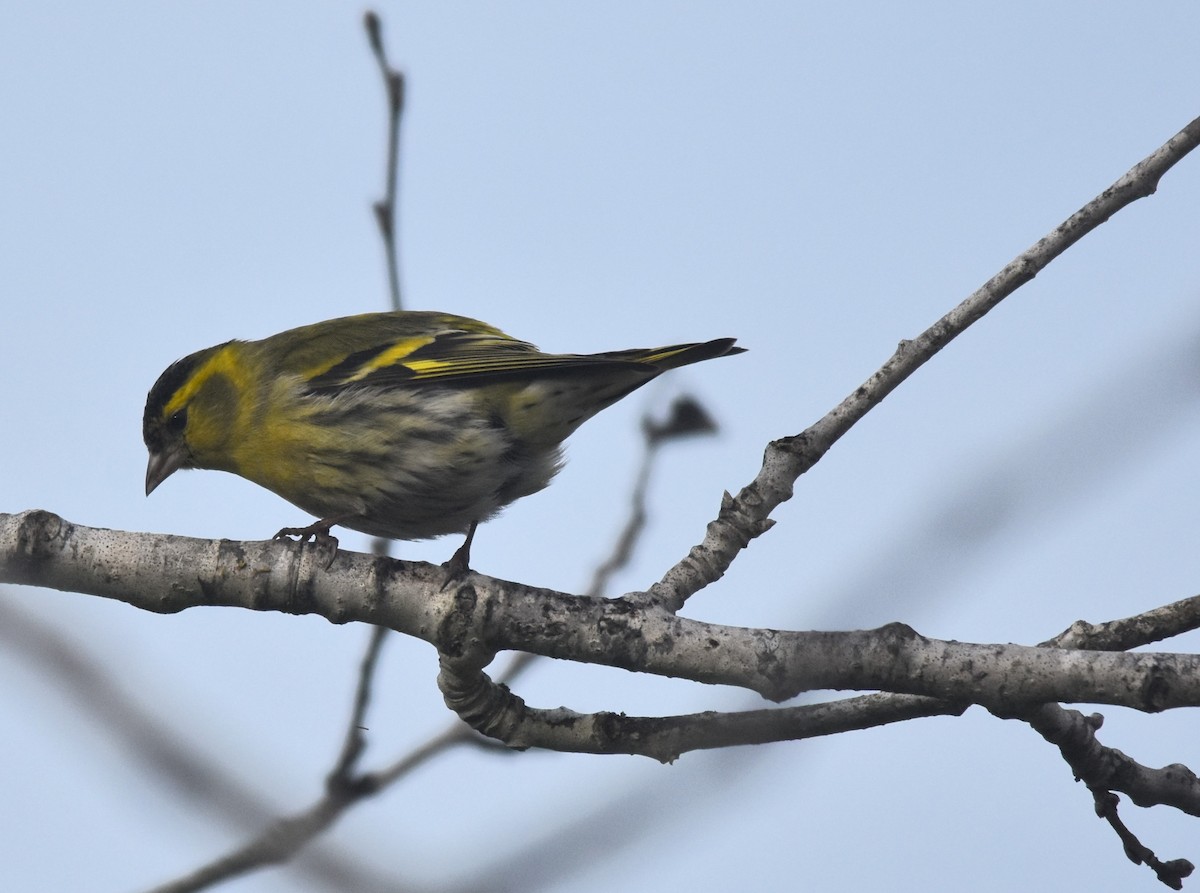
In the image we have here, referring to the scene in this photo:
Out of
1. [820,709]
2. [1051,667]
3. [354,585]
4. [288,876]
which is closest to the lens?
[288,876]

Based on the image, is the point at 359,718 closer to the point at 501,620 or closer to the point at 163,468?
the point at 501,620

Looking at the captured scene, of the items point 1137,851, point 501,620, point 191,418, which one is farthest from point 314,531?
point 1137,851

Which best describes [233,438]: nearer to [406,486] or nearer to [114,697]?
[406,486]

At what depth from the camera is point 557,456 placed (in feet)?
19.0

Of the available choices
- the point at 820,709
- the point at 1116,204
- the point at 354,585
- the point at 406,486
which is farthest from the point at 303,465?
the point at 1116,204

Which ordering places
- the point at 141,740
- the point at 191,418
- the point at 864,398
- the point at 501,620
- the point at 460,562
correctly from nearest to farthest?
the point at 141,740
the point at 501,620
the point at 864,398
the point at 460,562
the point at 191,418

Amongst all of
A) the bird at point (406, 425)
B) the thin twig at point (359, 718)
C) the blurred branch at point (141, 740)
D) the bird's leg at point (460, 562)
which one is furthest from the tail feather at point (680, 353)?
the blurred branch at point (141, 740)

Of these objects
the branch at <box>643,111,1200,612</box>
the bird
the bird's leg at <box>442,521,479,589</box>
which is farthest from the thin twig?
the branch at <box>643,111,1200,612</box>

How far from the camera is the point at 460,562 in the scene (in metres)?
4.94

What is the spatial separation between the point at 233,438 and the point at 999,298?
3709 millimetres

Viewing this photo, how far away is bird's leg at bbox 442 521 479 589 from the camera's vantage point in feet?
11.8

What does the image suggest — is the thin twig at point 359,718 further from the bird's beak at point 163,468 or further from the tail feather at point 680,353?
the bird's beak at point 163,468

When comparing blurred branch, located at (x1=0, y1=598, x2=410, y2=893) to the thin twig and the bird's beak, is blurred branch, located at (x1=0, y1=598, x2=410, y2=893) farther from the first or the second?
the bird's beak

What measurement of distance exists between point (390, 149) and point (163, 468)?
2.79 metres
